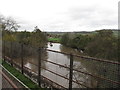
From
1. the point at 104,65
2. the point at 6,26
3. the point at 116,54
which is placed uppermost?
the point at 6,26

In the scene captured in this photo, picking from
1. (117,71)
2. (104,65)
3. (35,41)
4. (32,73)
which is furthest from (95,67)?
(35,41)

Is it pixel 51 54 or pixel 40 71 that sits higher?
pixel 51 54

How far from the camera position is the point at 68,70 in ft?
17.3

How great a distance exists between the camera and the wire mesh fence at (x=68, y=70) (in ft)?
13.4

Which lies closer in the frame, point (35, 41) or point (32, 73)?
point (32, 73)

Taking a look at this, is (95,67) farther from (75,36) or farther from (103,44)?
(75,36)

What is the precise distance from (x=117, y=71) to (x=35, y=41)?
95.4ft

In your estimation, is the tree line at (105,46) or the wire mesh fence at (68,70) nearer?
the wire mesh fence at (68,70)

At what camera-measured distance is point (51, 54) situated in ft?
20.2

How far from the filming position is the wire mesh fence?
410cm

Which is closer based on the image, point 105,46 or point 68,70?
point 68,70

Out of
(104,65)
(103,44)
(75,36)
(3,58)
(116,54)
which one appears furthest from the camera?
(75,36)

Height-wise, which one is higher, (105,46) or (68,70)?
(68,70)

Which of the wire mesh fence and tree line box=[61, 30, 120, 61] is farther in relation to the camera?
tree line box=[61, 30, 120, 61]
